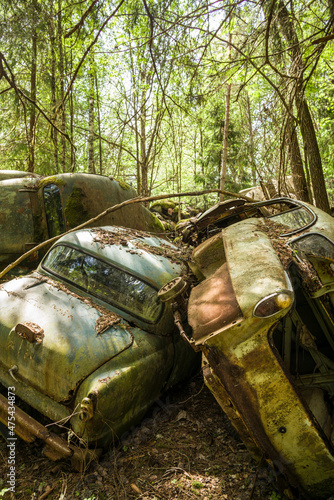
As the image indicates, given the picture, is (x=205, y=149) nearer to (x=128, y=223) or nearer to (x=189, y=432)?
(x=128, y=223)

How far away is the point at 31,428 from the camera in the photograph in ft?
9.23

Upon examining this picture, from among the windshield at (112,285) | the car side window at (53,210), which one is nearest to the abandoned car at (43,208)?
the car side window at (53,210)

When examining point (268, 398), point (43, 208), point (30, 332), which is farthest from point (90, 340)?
point (43, 208)

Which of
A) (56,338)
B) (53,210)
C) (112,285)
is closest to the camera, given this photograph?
(56,338)

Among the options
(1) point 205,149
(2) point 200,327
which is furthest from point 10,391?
(1) point 205,149

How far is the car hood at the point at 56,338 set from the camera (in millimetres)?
2943

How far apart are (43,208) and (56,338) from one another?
3709 mm

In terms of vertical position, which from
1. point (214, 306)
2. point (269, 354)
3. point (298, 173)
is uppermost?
point (298, 173)

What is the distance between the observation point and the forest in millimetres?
4527

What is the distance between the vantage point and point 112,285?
3742mm

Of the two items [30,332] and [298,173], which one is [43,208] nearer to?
[30,332]

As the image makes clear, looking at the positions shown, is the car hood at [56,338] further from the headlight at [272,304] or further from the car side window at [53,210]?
the car side window at [53,210]

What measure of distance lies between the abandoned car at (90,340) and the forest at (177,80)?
2.14 meters

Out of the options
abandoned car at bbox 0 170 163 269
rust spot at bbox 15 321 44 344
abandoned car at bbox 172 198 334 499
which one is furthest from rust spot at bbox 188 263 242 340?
abandoned car at bbox 0 170 163 269
